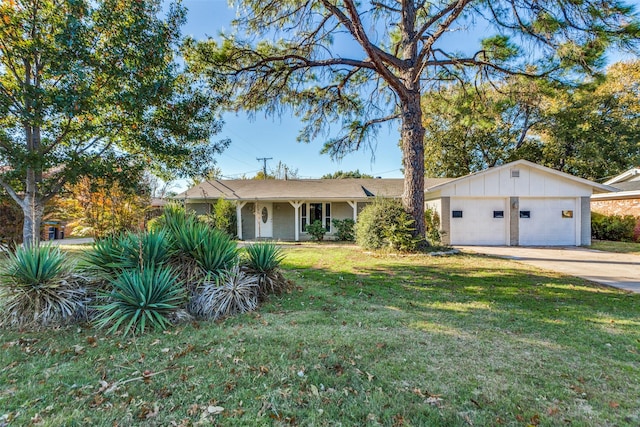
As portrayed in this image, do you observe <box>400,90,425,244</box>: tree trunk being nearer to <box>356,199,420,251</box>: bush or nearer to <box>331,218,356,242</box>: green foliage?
<box>356,199,420,251</box>: bush

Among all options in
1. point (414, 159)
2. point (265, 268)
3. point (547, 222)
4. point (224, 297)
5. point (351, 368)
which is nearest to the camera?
point (351, 368)

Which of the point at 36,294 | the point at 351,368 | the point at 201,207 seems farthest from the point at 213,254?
the point at 201,207

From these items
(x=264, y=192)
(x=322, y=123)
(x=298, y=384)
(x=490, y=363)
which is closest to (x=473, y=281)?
(x=490, y=363)

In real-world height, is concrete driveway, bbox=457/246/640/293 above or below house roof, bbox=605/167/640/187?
below

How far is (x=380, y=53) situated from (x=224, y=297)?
8.98 m

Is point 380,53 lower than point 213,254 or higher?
higher

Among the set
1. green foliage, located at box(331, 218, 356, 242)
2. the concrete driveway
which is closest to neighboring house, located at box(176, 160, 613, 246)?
the concrete driveway

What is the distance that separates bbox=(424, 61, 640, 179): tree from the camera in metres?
11.2

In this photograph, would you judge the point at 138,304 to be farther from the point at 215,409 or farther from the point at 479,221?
the point at 479,221

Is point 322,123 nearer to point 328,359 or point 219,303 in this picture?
point 219,303

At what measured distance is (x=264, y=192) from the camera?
53.6 ft

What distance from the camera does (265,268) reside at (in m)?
5.50

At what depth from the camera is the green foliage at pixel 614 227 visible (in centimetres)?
1397

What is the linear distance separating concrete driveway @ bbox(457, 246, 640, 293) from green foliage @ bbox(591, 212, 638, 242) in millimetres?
5154
